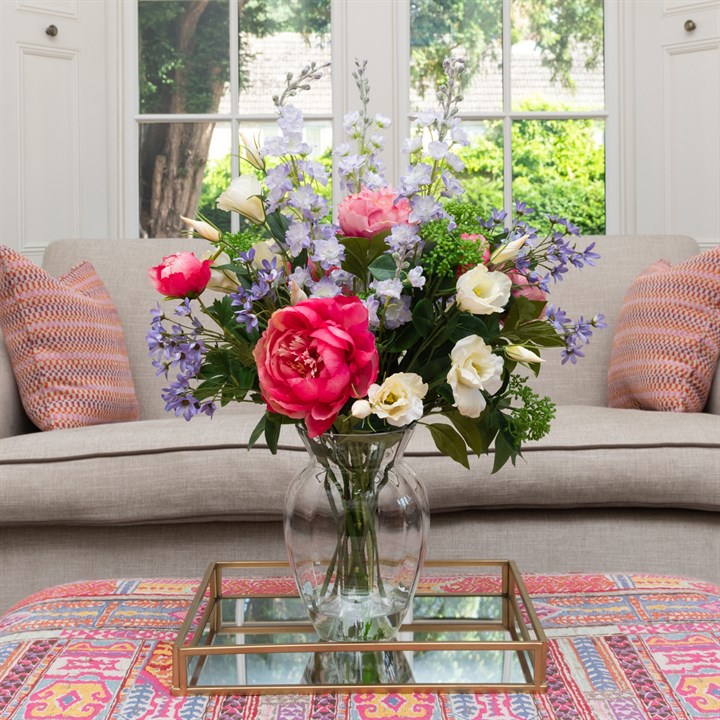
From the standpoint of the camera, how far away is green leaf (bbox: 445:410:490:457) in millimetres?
1080

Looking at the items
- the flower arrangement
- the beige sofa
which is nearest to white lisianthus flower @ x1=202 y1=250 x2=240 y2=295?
the flower arrangement

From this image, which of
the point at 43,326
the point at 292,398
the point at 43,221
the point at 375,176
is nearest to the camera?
the point at 292,398

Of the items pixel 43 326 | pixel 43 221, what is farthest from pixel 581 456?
pixel 43 221

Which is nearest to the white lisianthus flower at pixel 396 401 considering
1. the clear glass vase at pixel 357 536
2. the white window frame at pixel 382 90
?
the clear glass vase at pixel 357 536

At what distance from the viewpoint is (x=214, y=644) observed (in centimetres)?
113

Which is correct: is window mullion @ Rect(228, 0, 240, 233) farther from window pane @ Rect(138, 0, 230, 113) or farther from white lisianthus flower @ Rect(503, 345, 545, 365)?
white lisianthus flower @ Rect(503, 345, 545, 365)

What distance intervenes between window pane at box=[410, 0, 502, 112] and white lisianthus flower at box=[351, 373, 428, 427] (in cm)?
280

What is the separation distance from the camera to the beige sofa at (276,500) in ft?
6.47

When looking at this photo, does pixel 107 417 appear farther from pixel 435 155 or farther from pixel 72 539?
pixel 435 155

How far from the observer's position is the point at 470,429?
108 centimetres

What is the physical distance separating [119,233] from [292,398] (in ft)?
9.38

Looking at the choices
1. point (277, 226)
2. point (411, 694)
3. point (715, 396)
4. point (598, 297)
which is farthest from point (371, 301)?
point (598, 297)

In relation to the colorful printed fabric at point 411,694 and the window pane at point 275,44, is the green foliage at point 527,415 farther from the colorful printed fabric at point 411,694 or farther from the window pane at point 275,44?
the window pane at point 275,44

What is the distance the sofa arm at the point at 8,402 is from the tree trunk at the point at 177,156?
142 centimetres
